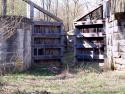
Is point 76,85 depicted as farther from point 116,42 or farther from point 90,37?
point 90,37

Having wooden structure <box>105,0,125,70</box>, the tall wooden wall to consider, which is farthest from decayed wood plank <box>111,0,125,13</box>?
the tall wooden wall

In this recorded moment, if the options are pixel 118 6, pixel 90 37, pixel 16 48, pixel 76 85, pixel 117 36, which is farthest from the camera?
pixel 90 37

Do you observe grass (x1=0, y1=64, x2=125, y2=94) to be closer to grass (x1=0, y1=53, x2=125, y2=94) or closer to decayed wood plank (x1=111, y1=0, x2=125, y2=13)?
grass (x1=0, y1=53, x2=125, y2=94)

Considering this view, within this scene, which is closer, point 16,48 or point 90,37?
point 16,48

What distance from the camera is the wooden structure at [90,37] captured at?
1367cm

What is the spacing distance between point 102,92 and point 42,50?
736 centimetres

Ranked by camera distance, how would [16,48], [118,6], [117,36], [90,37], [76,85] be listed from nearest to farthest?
1. [76,85]
2. [118,6]
3. [117,36]
4. [16,48]
5. [90,37]

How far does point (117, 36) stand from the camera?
1156 cm

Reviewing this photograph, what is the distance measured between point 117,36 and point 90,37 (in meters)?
2.45

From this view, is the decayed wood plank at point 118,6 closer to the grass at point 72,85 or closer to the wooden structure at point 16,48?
the grass at point 72,85

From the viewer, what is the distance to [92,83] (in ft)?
28.9

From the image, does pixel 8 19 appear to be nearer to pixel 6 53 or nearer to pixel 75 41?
pixel 6 53

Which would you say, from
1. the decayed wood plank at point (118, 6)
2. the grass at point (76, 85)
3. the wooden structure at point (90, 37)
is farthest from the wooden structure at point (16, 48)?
the decayed wood plank at point (118, 6)

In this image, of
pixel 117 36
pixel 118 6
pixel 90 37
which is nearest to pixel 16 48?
pixel 90 37
